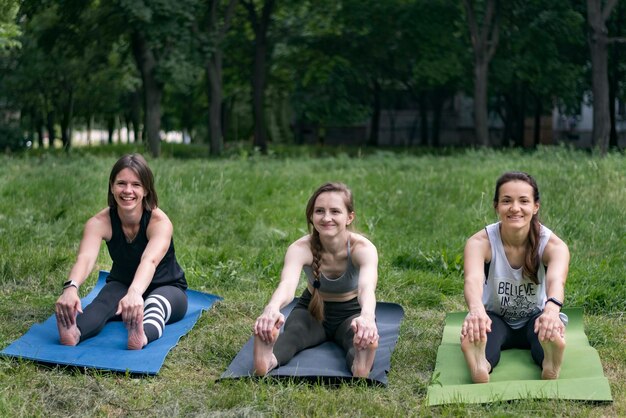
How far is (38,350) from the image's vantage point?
5.36 meters

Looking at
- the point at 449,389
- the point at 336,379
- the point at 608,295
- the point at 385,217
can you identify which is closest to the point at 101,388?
the point at 336,379

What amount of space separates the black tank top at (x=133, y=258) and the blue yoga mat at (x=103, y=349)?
306 millimetres

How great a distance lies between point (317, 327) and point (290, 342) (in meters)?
0.35

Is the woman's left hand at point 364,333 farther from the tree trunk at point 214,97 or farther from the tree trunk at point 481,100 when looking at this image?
the tree trunk at point 481,100

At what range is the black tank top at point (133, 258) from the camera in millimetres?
6125

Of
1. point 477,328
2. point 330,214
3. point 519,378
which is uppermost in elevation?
point 330,214

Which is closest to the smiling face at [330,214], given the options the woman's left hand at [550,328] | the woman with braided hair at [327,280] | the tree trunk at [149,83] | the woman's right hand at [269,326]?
the woman with braided hair at [327,280]

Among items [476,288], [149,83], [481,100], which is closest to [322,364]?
[476,288]

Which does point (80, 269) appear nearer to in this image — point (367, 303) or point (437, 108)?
point (367, 303)

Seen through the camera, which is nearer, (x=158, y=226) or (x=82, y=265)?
(x=82, y=265)

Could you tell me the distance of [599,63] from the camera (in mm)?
22484

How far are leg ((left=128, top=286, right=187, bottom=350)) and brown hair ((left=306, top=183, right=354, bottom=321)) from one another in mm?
1021

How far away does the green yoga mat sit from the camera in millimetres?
4586

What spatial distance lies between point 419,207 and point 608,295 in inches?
145
